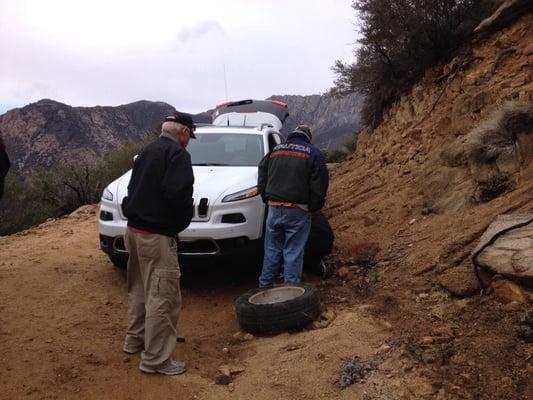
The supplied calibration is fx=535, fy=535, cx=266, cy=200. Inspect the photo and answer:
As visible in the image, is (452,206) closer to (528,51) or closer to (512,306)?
(512,306)

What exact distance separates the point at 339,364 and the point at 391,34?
26.9 feet

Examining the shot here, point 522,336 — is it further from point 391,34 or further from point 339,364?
point 391,34

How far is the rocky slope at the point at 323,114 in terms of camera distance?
69.5m

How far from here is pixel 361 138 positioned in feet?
41.0

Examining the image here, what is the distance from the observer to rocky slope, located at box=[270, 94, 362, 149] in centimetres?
6950

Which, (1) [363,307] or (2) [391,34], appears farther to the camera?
(2) [391,34]

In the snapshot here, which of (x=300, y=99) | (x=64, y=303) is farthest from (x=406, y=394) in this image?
(x=300, y=99)

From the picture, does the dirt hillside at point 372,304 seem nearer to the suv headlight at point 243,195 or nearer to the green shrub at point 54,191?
the suv headlight at point 243,195

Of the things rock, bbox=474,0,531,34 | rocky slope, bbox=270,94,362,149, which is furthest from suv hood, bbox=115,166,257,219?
rocky slope, bbox=270,94,362,149

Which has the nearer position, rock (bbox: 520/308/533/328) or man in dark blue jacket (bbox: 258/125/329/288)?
rock (bbox: 520/308/533/328)

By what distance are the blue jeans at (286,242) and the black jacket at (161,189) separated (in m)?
1.75

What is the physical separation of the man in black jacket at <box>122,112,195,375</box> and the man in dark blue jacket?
164 cm

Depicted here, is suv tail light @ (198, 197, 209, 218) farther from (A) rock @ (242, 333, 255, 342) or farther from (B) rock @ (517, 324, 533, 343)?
(B) rock @ (517, 324, 533, 343)

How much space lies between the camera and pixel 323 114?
250 ft
